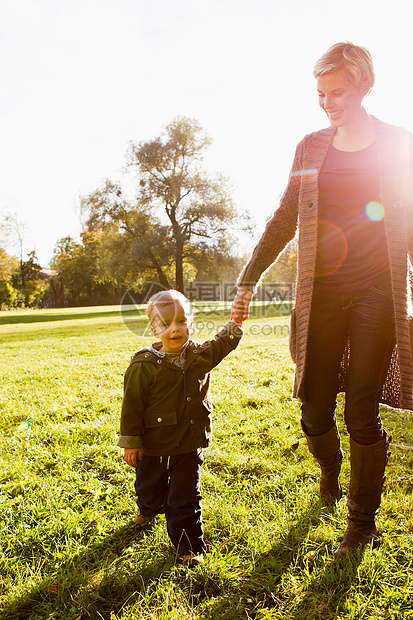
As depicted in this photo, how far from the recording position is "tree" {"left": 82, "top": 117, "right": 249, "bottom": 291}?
30.2m

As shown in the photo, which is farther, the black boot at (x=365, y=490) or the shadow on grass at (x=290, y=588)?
the black boot at (x=365, y=490)

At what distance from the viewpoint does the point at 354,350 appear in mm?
2283

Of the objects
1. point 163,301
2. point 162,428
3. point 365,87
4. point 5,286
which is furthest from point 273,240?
point 5,286

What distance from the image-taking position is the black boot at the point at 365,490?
7.43 ft

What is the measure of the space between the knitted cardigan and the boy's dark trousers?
0.80 meters

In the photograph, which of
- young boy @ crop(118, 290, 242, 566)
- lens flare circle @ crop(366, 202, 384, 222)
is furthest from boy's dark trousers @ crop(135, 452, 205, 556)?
lens flare circle @ crop(366, 202, 384, 222)

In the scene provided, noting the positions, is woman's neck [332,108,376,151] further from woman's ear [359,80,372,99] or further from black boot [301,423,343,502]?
black boot [301,423,343,502]

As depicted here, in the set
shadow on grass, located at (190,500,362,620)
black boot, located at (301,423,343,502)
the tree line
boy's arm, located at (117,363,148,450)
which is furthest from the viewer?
the tree line

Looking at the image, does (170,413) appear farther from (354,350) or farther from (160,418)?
(354,350)

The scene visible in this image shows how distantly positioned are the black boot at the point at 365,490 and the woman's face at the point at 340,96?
177cm

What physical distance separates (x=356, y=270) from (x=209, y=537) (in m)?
1.75

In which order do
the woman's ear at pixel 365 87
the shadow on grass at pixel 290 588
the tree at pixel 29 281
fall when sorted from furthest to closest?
the tree at pixel 29 281 → the woman's ear at pixel 365 87 → the shadow on grass at pixel 290 588

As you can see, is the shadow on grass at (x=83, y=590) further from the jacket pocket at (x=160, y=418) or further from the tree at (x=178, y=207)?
the tree at (x=178, y=207)

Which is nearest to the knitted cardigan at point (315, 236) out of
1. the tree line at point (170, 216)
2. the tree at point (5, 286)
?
the tree line at point (170, 216)
